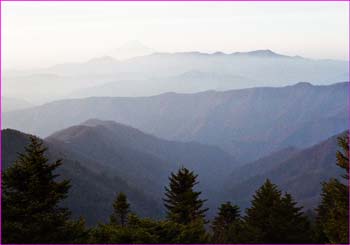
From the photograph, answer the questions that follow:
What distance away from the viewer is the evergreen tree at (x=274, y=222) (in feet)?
168

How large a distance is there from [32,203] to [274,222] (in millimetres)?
29773

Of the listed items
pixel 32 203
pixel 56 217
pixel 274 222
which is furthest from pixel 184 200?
pixel 32 203

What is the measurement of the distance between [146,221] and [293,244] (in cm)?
2192

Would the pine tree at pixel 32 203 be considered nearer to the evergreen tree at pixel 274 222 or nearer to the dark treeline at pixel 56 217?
the dark treeline at pixel 56 217

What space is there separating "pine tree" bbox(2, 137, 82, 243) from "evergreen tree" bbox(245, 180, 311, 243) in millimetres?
26008

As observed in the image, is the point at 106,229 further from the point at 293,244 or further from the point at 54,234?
the point at 293,244

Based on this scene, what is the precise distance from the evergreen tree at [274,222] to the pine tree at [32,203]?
26.0 metres

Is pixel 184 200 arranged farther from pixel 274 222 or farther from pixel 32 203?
pixel 32 203

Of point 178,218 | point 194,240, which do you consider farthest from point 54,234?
point 178,218

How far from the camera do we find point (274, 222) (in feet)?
169

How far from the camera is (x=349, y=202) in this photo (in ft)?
99.0

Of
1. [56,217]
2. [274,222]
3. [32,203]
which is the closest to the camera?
[32,203]

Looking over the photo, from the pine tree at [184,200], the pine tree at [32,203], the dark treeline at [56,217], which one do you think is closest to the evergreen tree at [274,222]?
the pine tree at [184,200]

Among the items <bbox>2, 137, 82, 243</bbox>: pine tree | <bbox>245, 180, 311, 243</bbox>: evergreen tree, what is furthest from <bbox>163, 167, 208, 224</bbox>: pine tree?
<bbox>2, 137, 82, 243</bbox>: pine tree
